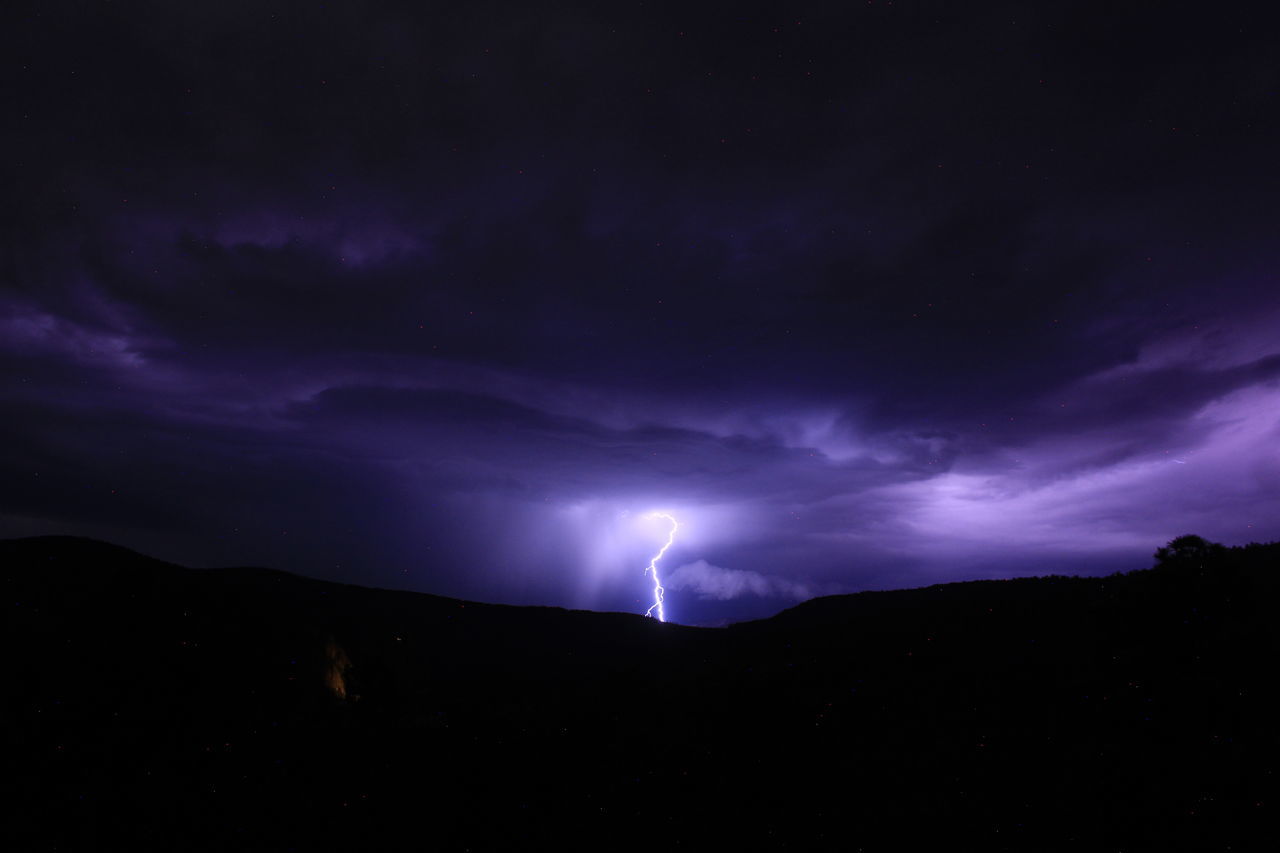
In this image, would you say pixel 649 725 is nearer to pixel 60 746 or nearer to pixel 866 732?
pixel 866 732

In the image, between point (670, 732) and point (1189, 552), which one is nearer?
point (1189, 552)

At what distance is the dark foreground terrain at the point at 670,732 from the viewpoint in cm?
1914

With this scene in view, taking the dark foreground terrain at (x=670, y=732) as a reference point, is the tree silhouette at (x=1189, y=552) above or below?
above

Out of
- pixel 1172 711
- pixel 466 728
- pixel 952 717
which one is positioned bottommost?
pixel 466 728

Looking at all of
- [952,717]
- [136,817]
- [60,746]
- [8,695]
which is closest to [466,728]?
[136,817]

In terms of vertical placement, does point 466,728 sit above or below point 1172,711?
below

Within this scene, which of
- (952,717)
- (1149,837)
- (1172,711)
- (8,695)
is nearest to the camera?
(1149,837)

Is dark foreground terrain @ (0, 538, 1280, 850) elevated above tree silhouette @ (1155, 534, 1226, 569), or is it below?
below

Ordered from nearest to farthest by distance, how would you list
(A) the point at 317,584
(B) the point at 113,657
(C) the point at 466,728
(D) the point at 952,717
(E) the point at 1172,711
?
(E) the point at 1172,711, (D) the point at 952,717, (B) the point at 113,657, (C) the point at 466,728, (A) the point at 317,584

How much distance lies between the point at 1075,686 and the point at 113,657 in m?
47.6

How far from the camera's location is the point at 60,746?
77.5ft

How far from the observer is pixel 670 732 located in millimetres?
31219

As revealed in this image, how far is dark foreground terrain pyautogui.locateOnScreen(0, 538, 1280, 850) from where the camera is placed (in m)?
19.1

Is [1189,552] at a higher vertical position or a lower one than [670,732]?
higher
